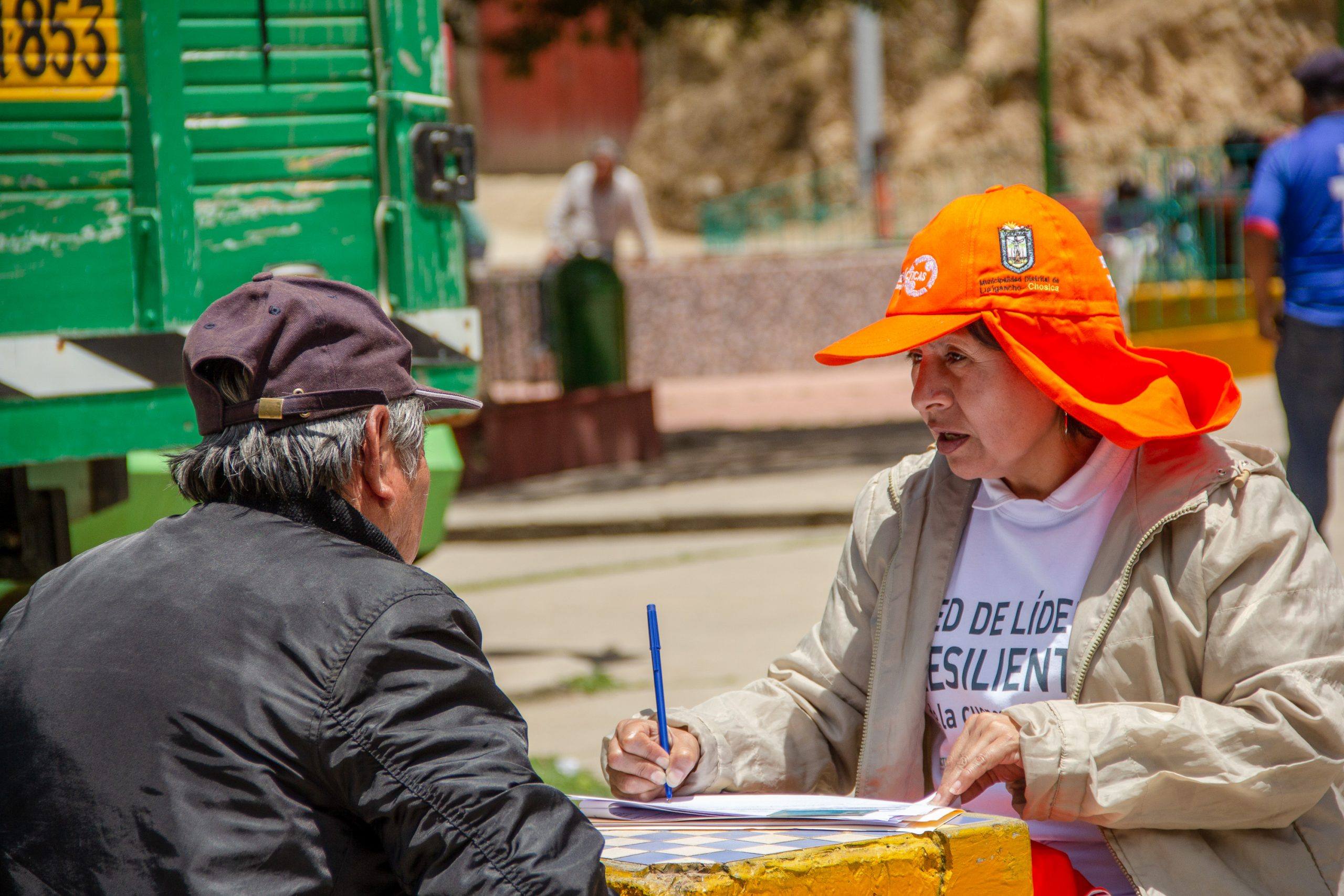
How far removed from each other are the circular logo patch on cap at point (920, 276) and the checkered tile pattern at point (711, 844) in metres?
0.83

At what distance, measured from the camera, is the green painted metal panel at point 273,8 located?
4.02m

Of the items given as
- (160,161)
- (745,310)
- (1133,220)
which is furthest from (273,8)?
(1133,220)

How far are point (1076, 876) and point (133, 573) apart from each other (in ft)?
4.15

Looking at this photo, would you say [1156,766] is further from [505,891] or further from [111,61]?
[111,61]

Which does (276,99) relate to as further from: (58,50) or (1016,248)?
(1016,248)

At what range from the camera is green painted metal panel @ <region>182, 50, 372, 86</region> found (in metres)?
4.02

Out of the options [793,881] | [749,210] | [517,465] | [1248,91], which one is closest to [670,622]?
[517,465]

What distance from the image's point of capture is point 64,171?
3836mm

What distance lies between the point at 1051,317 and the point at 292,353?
3.50 ft

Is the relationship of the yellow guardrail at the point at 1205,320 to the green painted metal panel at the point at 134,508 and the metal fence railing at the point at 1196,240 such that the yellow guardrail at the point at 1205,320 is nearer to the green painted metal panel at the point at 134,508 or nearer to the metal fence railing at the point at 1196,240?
the metal fence railing at the point at 1196,240

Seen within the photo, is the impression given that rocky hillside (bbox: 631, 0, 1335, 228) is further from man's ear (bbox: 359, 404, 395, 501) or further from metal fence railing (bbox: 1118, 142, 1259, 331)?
man's ear (bbox: 359, 404, 395, 501)

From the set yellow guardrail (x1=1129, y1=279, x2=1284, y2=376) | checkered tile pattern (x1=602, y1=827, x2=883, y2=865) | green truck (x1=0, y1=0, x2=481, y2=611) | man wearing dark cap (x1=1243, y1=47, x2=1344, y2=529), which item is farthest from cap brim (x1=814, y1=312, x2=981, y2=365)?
yellow guardrail (x1=1129, y1=279, x2=1284, y2=376)

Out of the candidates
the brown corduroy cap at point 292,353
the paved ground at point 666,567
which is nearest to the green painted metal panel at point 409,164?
the paved ground at point 666,567

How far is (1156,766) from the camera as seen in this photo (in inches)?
75.1
